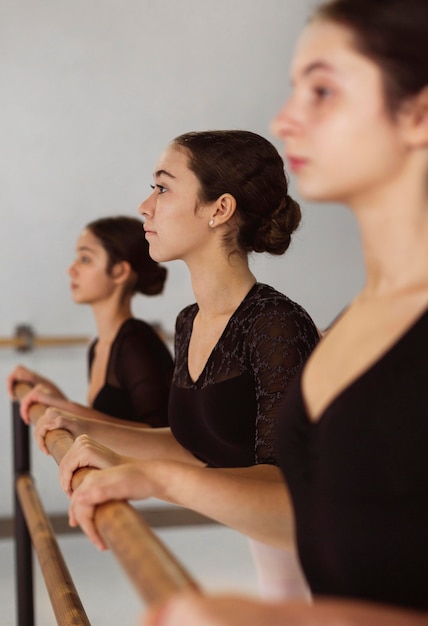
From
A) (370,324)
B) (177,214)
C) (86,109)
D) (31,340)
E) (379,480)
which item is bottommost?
(31,340)

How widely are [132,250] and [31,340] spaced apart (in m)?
1.54

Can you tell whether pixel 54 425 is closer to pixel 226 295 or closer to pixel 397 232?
pixel 226 295

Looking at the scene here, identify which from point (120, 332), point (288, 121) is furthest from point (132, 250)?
point (288, 121)

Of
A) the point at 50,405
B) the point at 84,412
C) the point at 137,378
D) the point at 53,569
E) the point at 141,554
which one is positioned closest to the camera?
the point at 141,554

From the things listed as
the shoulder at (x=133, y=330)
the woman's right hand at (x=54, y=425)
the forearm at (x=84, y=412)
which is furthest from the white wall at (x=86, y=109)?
the woman's right hand at (x=54, y=425)

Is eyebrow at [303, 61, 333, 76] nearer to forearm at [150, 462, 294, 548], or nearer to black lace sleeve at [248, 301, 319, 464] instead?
forearm at [150, 462, 294, 548]

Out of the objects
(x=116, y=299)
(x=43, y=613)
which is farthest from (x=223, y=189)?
(x=43, y=613)

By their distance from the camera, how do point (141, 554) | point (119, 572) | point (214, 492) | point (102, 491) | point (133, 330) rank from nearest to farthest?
point (141, 554)
point (102, 491)
point (214, 492)
point (133, 330)
point (119, 572)

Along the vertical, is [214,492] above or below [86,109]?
below

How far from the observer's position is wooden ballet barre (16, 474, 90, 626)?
5.05ft

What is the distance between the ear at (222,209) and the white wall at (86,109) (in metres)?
2.38

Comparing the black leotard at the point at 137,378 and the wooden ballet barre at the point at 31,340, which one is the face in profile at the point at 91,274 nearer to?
the black leotard at the point at 137,378

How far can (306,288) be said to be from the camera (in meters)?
4.16

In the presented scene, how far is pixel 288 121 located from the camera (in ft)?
2.57
